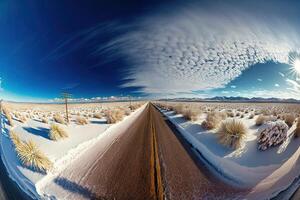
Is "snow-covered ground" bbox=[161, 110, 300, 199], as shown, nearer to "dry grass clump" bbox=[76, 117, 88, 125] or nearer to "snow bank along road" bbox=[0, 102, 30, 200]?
"dry grass clump" bbox=[76, 117, 88, 125]

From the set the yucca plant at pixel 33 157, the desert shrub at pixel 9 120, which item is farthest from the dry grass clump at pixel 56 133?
the desert shrub at pixel 9 120

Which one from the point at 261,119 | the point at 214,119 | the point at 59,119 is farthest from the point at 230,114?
the point at 59,119

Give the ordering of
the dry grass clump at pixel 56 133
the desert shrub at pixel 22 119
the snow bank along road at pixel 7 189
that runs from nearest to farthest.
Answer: the dry grass clump at pixel 56 133, the desert shrub at pixel 22 119, the snow bank along road at pixel 7 189

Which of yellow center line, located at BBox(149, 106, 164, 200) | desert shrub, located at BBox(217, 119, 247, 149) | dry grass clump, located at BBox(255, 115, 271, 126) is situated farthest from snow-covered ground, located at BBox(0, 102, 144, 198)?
dry grass clump, located at BBox(255, 115, 271, 126)

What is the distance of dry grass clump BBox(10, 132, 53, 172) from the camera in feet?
4.00

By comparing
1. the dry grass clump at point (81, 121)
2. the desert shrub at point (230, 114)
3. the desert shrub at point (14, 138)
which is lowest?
the desert shrub at point (14, 138)

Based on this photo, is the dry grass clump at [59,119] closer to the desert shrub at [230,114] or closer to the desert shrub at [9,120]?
the desert shrub at [9,120]

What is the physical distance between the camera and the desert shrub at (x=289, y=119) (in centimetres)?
147

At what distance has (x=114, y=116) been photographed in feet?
4.56

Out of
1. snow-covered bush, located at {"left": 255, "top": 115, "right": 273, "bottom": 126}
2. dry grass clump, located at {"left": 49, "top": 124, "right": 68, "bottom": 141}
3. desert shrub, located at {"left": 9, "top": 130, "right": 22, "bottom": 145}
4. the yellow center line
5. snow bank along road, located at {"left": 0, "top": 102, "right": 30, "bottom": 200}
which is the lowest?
snow bank along road, located at {"left": 0, "top": 102, "right": 30, "bottom": 200}

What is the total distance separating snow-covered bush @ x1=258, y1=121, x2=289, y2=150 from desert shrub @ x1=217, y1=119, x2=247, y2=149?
0.15 metres

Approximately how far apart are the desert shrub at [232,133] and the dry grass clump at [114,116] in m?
0.70

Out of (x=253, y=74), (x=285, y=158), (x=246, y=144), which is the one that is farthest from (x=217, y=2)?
(x=285, y=158)

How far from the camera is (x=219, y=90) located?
120 centimetres
